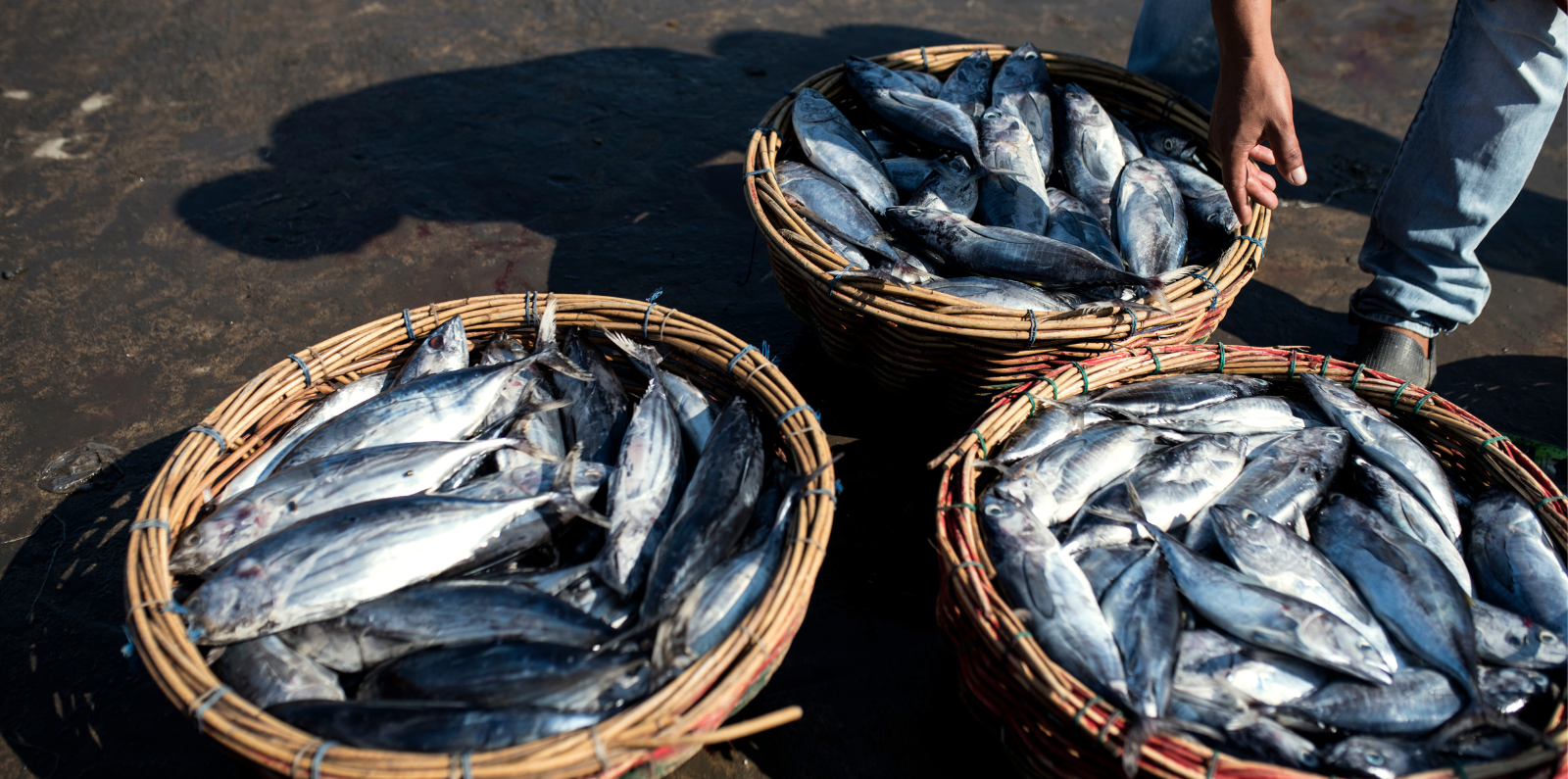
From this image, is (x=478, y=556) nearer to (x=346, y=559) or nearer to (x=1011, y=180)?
(x=346, y=559)

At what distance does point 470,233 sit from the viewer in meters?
3.70

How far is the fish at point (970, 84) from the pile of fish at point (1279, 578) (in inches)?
59.0

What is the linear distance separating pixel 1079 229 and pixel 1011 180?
0.28 meters

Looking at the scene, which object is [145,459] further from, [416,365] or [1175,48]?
[1175,48]

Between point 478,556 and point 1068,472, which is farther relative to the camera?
point 1068,472

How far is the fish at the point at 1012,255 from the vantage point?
2432mm

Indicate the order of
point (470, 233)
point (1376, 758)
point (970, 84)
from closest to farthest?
point (1376, 758) < point (970, 84) < point (470, 233)

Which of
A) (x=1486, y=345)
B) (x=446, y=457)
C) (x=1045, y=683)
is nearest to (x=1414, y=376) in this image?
(x=1486, y=345)

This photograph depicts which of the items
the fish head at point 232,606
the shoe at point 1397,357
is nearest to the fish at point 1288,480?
the shoe at point 1397,357

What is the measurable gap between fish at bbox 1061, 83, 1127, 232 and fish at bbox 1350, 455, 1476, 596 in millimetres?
1216

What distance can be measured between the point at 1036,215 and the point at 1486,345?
2.09 metres

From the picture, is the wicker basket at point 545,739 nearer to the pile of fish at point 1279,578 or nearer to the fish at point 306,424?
the fish at point 306,424

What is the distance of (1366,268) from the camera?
304cm

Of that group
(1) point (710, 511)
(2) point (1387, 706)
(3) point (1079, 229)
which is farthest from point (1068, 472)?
(3) point (1079, 229)
